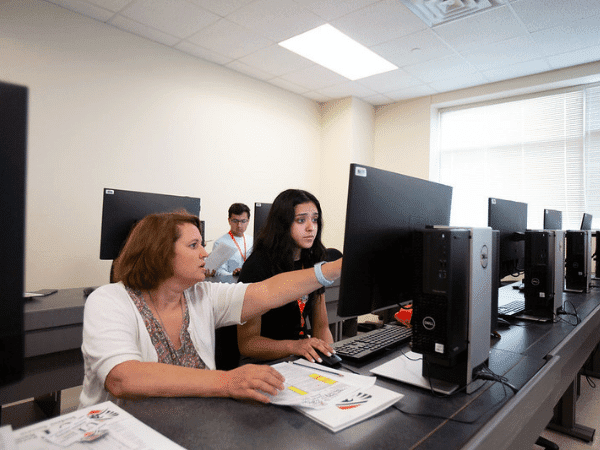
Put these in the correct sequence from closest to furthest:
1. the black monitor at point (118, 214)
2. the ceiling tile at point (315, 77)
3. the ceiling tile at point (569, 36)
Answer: the black monitor at point (118, 214), the ceiling tile at point (569, 36), the ceiling tile at point (315, 77)

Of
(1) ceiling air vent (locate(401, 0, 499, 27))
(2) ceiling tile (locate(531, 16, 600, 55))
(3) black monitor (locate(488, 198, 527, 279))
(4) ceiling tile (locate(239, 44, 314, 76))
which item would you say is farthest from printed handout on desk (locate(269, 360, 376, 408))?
(2) ceiling tile (locate(531, 16, 600, 55))

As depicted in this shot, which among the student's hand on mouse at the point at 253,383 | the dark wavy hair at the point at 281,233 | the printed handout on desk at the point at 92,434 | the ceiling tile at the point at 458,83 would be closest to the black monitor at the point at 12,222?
the printed handout on desk at the point at 92,434

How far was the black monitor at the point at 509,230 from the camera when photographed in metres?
1.72

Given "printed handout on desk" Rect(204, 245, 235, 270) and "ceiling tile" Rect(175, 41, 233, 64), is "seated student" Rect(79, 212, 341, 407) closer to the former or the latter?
"printed handout on desk" Rect(204, 245, 235, 270)

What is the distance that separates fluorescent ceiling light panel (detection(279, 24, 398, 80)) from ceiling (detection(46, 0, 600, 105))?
10 cm

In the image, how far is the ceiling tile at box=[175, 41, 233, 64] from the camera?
12.1 ft

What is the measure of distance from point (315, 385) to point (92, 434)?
449mm

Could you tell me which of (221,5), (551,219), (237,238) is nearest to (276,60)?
(221,5)

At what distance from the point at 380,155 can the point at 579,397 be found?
11.6ft

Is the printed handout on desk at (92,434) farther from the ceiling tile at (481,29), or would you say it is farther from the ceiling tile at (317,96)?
the ceiling tile at (317,96)

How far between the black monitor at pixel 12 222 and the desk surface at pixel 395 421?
368 mm

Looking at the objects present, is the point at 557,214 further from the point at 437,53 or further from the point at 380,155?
the point at 380,155

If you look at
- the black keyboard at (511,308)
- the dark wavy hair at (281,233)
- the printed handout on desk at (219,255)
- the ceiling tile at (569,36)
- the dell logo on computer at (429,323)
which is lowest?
the black keyboard at (511,308)

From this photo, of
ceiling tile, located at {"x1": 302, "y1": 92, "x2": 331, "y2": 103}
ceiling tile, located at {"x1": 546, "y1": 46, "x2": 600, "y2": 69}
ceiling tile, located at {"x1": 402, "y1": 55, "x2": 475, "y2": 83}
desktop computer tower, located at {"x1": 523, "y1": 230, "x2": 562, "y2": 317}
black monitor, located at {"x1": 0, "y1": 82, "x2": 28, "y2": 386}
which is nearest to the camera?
black monitor, located at {"x1": 0, "y1": 82, "x2": 28, "y2": 386}
